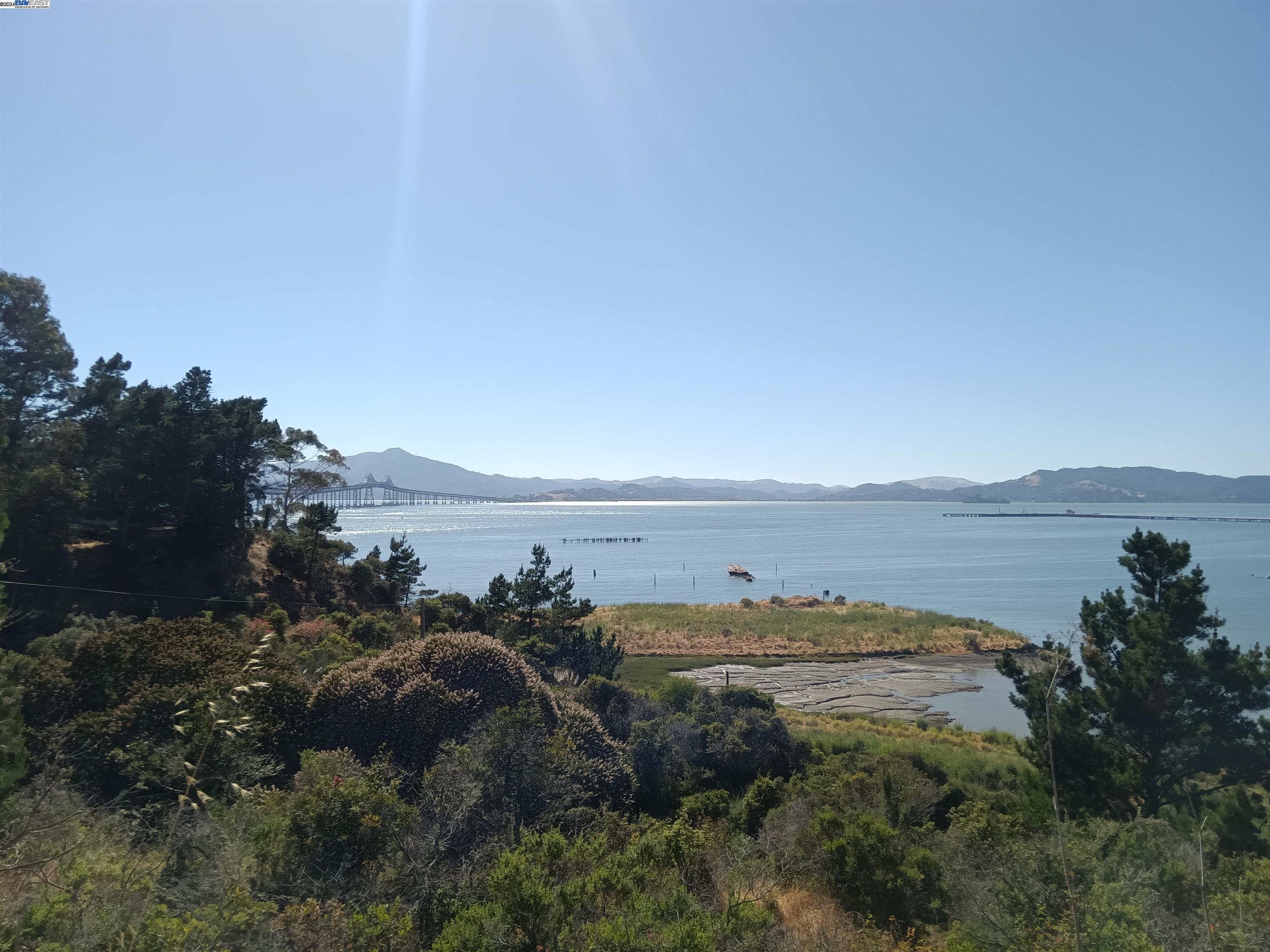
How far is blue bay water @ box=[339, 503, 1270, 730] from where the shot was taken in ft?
188

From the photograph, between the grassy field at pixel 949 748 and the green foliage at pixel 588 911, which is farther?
the grassy field at pixel 949 748

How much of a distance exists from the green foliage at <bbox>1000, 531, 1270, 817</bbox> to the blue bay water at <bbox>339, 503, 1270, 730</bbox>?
15832 mm

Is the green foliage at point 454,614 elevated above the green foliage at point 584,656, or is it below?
above

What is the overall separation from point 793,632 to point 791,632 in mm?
134

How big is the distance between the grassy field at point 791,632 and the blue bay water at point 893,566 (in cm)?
539

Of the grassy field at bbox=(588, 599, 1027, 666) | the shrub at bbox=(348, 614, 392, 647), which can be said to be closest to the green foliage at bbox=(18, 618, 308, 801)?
the shrub at bbox=(348, 614, 392, 647)

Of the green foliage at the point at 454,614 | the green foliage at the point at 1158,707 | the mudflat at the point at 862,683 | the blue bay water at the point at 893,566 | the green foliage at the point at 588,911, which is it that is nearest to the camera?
the green foliage at the point at 588,911

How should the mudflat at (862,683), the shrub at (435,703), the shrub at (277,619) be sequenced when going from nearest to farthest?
1. the shrub at (435,703)
2. the shrub at (277,619)
3. the mudflat at (862,683)

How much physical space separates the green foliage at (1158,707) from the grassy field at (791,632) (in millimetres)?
26888

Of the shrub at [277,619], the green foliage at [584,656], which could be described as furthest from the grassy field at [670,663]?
the shrub at [277,619]

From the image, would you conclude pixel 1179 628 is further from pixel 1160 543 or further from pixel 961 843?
pixel 961 843

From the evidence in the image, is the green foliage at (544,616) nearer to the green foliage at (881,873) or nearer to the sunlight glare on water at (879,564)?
the sunlight glare on water at (879,564)

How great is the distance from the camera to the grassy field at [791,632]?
137 ft

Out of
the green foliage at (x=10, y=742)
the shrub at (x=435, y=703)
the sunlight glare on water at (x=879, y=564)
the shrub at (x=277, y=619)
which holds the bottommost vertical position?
the sunlight glare on water at (x=879, y=564)
